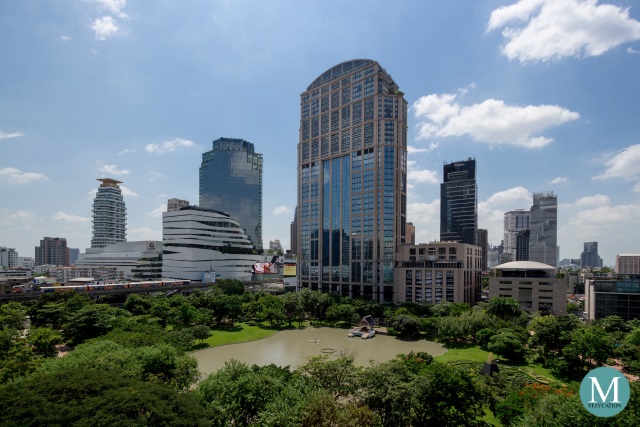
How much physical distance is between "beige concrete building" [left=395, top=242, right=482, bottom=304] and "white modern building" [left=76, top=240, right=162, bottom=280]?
101900mm

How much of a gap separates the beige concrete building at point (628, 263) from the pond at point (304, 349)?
156 meters

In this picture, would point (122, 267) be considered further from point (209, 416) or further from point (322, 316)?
point (209, 416)

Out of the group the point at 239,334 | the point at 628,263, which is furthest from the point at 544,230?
the point at 239,334

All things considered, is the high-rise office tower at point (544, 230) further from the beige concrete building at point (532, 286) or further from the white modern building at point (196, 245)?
the white modern building at point (196, 245)

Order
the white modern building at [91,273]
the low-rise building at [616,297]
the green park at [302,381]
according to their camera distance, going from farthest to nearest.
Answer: the white modern building at [91,273] < the low-rise building at [616,297] < the green park at [302,381]

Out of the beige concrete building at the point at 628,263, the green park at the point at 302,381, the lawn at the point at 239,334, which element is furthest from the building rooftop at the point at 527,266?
the beige concrete building at the point at 628,263

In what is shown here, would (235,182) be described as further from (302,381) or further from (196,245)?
(302,381)

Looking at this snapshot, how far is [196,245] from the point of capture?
4769 inches

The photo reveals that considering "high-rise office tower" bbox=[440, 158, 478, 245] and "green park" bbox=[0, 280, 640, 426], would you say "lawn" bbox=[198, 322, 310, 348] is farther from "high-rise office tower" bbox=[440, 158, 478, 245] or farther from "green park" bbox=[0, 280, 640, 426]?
"high-rise office tower" bbox=[440, 158, 478, 245]

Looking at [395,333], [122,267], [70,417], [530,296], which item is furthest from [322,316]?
[122,267]

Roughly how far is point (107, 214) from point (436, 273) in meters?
171

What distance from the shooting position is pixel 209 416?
61.2 ft

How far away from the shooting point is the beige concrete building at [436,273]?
244ft

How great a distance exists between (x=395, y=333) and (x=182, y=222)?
92202mm
